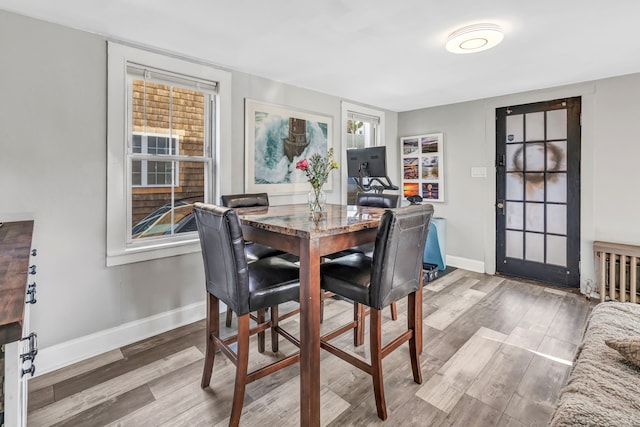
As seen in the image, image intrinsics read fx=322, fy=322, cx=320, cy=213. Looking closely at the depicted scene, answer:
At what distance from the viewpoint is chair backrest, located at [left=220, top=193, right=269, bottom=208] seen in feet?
8.96

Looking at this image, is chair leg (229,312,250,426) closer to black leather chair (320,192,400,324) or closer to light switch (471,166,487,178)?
black leather chair (320,192,400,324)

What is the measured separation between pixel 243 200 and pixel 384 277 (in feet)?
5.29

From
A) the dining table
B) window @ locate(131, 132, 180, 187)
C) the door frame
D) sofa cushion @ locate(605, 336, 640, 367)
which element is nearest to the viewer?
sofa cushion @ locate(605, 336, 640, 367)

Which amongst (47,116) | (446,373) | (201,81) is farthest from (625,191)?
(47,116)

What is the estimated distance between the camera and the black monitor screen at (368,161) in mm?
3675

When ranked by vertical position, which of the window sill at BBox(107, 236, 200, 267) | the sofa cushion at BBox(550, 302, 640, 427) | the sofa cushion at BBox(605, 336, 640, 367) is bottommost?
the sofa cushion at BBox(550, 302, 640, 427)

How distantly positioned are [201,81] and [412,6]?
6.06 feet

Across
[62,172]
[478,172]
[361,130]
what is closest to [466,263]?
[478,172]

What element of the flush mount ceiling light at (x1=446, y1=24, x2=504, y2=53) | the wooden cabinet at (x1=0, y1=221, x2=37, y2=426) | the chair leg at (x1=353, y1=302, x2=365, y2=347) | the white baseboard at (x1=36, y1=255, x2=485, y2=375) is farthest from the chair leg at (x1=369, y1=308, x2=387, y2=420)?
the flush mount ceiling light at (x1=446, y1=24, x2=504, y2=53)

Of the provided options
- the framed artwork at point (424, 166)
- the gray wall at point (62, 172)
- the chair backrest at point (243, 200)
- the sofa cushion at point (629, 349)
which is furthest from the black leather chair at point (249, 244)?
the framed artwork at point (424, 166)

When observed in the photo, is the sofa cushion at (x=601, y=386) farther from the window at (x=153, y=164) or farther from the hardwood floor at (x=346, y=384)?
the window at (x=153, y=164)

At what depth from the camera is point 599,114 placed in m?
3.37

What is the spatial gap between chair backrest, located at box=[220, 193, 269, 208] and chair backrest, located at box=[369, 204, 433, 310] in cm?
153

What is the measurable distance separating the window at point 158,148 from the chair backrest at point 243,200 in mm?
354
